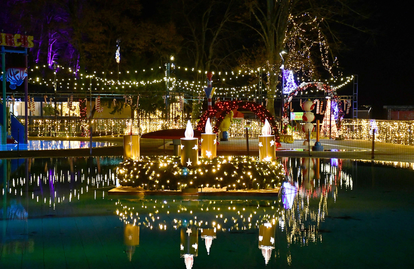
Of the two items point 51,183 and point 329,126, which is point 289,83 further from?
point 51,183

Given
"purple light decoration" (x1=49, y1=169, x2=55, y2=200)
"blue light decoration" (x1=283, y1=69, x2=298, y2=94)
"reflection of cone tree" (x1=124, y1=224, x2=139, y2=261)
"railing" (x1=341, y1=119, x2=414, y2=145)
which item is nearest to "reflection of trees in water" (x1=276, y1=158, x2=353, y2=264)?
"reflection of cone tree" (x1=124, y1=224, x2=139, y2=261)

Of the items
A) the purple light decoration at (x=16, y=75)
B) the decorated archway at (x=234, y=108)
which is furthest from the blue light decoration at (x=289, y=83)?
the purple light decoration at (x=16, y=75)

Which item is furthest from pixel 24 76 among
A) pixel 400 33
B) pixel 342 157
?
pixel 400 33

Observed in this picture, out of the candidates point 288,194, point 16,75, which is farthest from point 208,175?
point 16,75

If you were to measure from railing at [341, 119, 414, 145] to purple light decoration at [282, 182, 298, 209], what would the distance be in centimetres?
1679

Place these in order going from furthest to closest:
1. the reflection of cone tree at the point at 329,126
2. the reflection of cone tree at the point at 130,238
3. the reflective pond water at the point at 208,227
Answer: the reflection of cone tree at the point at 329,126
the reflection of cone tree at the point at 130,238
the reflective pond water at the point at 208,227

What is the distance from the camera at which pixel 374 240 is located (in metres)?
8.16

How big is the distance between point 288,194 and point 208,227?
3906 millimetres

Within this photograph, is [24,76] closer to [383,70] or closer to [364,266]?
[364,266]

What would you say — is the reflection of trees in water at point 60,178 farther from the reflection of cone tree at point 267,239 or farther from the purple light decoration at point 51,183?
the reflection of cone tree at point 267,239

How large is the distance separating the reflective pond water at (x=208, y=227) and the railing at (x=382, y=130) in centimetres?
1488

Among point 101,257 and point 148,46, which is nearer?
point 101,257

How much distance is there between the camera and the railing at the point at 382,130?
28922 millimetres

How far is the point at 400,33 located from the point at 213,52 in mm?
17150
